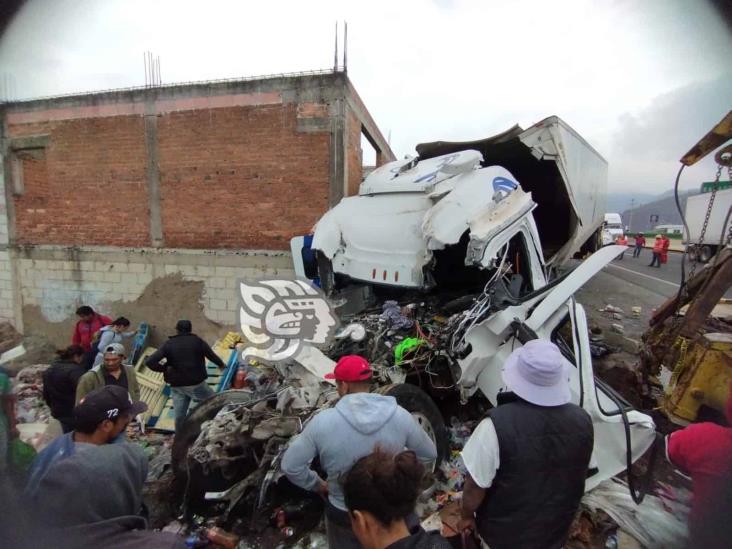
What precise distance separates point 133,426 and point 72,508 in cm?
441

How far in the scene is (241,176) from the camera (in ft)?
21.4

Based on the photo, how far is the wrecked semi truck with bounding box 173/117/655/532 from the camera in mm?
2521

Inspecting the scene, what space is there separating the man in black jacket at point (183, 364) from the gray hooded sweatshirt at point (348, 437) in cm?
257

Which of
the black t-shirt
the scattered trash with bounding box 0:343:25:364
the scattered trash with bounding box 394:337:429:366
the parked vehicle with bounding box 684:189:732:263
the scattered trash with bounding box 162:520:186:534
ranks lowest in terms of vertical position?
the scattered trash with bounding box 162:520:186:534

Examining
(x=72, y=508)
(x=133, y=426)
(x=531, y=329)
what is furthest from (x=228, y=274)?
(x=72, y=508)

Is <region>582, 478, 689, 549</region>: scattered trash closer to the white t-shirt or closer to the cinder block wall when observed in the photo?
the white t-shirt

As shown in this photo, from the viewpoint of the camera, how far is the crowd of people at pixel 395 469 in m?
1.09

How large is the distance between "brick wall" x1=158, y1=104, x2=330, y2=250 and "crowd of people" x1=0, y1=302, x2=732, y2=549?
474cm

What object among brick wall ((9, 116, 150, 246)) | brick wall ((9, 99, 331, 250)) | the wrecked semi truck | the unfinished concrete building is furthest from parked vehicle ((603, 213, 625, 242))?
brick wall ((9, 116, 150, 246))

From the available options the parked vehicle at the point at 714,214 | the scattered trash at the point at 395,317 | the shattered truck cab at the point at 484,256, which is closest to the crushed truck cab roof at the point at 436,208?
the shattered truck cab at the point at 484,256

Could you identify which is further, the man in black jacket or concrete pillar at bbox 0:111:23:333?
concrete pillar at bbox 0:111:23:333

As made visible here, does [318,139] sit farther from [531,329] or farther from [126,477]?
[126,477]

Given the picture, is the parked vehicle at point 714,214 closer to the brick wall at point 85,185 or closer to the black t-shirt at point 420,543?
the black t-shirt at point 420,543

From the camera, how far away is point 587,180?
6.63 m
